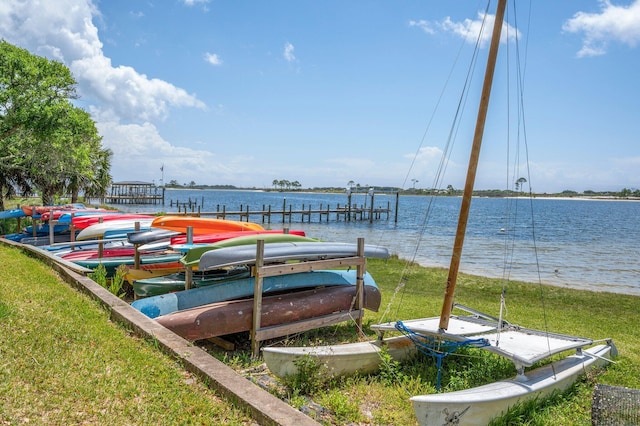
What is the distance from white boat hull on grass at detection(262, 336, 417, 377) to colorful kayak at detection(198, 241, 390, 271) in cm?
163

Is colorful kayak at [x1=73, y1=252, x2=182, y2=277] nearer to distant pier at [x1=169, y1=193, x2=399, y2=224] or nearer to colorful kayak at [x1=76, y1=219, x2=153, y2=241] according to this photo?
colorful kayak at [x1=76, y1=219, x2=153, y2=241]

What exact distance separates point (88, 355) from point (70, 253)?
27.5 ft

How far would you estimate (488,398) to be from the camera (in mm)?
4406

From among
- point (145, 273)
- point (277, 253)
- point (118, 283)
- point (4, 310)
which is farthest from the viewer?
point (145, 273)

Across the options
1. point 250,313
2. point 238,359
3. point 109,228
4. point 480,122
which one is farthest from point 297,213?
point 480,122

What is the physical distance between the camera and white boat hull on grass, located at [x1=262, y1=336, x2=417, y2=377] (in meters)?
5.15

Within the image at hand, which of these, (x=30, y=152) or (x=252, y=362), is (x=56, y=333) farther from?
(x=30, y=152)

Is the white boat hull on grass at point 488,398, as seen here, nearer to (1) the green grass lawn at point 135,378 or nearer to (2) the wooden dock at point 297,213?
(1) the green grass lawn at point 135,378

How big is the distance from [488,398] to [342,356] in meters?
1.79

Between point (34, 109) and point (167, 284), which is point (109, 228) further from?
point (34, 109)

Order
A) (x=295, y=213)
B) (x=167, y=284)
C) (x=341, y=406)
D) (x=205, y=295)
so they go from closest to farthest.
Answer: (x=341, y=406) < (x=205, y=295) < (x=167, y=284) < (x=295, y=213)

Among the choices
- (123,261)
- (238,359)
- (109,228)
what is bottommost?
(238,359)

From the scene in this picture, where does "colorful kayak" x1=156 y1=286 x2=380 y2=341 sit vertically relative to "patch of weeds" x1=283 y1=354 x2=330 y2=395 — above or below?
above

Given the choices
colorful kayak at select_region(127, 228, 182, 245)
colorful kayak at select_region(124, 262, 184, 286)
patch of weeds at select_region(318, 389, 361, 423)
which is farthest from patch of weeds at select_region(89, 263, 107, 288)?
patch of weeds at select_region(318, 389, 361, 423)
